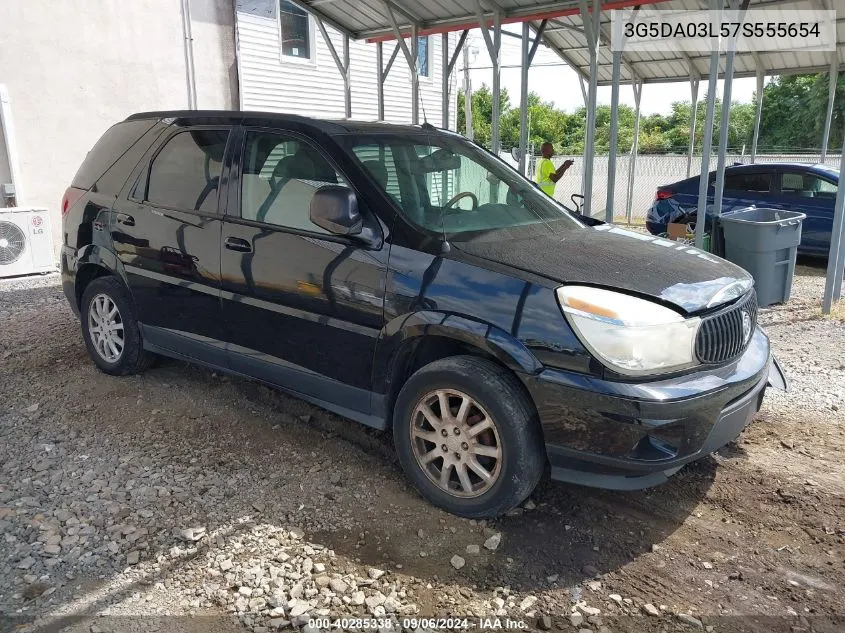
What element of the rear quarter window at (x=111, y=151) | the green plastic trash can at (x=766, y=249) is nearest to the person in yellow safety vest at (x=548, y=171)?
the green plastic trash can at (x=766, y=249)

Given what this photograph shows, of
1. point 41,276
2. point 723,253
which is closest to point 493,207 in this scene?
point 723,253

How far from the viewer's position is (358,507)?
3.52 metres

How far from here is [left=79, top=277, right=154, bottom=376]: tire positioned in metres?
4.94

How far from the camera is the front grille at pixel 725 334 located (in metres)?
3.14

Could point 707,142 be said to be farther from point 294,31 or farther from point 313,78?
point 294,31

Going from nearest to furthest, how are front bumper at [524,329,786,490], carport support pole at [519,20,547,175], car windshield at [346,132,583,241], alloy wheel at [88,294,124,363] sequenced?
front bumper at [524,329,786,490]
car windshield at [346,132,583,241]
alloy wheel at [88,294,124,363]
carport support pole at [519,20,547,175]

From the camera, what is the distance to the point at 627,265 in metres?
3.37

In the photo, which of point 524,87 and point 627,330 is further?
point 524,87

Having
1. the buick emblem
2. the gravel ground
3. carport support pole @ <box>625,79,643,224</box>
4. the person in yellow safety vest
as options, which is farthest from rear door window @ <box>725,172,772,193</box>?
the buick emblem

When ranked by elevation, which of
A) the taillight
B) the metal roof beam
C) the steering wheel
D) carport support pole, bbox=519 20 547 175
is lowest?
the taillight

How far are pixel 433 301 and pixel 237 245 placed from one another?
55.7 inches

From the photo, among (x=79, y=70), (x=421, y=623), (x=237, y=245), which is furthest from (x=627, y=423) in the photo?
(x=79, y=70)

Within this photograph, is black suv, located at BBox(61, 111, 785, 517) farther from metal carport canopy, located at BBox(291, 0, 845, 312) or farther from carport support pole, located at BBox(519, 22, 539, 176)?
carport support pole, located at BBox(519, 22, 539, 176)

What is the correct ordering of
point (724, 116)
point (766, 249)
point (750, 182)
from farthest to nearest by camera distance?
point (750, 182)
point (724, 116)
point (766, 249)
